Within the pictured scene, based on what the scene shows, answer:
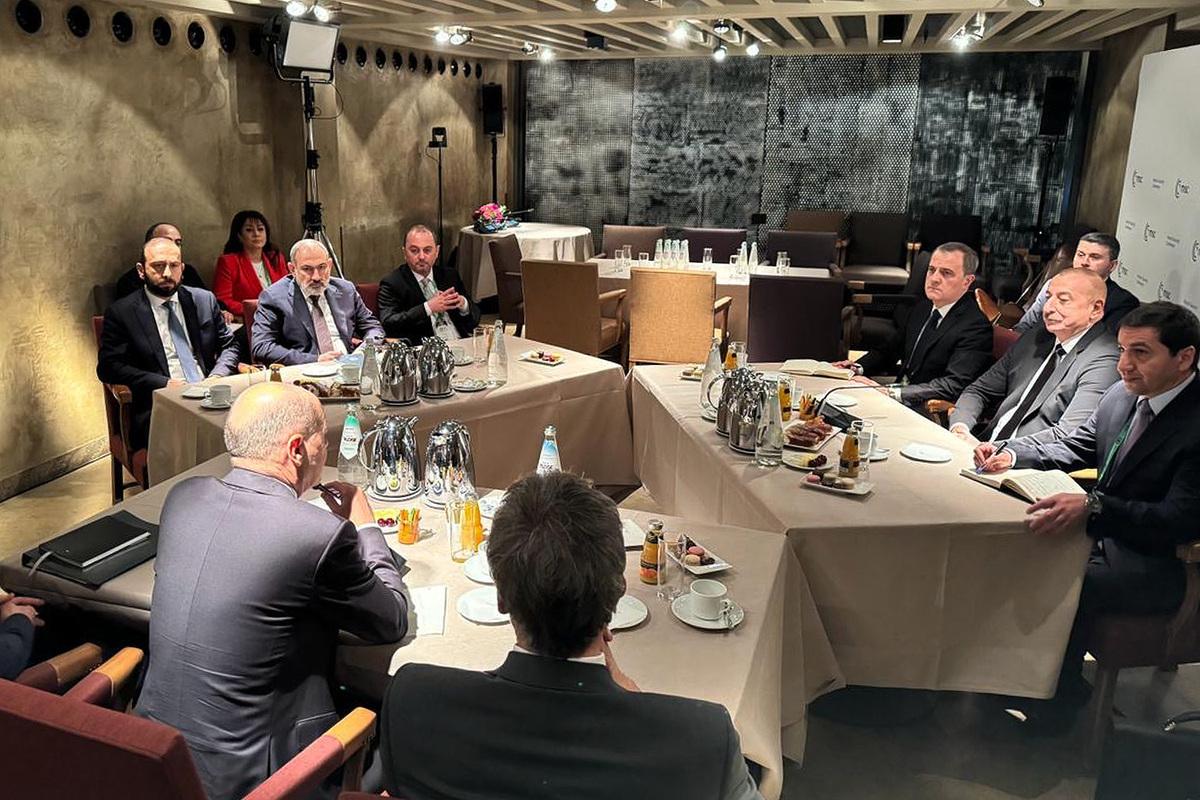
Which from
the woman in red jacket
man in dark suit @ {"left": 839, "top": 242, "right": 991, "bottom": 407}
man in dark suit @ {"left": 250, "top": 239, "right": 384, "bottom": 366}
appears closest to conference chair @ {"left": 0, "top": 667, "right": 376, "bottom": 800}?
man in dark suit @ {"left": 250, "top": 239, "right": 384, "bottom": 366}

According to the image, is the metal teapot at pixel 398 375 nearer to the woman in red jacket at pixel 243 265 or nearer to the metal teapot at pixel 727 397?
the metal teapot at pixel 727 397

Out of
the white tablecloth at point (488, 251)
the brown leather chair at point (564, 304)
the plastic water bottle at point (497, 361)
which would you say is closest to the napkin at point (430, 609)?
the plastic water bottle at point (497, 361)

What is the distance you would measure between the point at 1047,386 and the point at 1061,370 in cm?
8

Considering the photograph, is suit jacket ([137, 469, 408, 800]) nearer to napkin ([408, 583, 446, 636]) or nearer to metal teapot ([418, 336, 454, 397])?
napkin ([408, 583, 446, 636])

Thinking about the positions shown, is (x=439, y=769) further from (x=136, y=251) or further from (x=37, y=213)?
(x=136, y=251)

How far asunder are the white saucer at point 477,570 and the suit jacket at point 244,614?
0.37 metres

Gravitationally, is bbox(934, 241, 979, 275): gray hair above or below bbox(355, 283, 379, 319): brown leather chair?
above

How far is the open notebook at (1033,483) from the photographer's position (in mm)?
2656

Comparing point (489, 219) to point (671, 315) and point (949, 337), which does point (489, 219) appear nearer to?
point (671, 315)

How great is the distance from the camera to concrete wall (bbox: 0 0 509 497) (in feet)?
15.8

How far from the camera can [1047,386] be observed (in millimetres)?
3479

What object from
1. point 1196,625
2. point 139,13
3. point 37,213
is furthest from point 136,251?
point 1196,625

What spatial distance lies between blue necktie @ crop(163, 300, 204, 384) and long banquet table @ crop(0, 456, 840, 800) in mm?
1974

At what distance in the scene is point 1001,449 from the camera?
10.5ft
